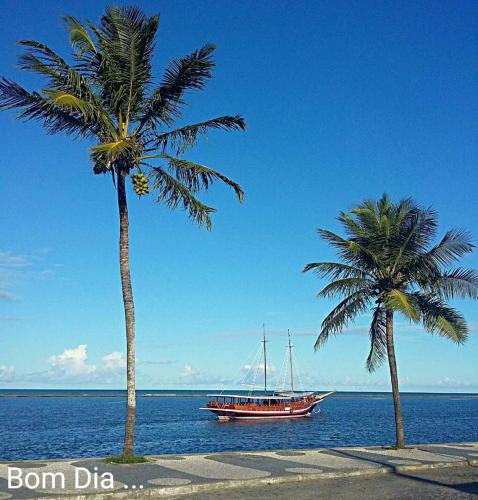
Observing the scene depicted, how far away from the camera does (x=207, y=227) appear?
1958 cm

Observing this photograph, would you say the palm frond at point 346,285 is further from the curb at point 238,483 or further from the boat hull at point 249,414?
the boat hull at point 249,414

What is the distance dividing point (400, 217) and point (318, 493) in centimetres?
1427

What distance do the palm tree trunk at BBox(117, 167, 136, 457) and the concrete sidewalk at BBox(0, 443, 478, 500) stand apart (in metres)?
1.72

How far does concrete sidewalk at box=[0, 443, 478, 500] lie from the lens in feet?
45.8

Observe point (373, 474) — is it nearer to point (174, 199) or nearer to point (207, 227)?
point (207, 227)

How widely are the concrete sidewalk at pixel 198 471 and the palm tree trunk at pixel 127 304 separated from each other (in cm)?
172

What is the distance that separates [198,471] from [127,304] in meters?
5.86

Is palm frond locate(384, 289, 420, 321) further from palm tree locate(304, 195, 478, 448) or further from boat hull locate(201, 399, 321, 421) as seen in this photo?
boat hull locate(201, 399, 321, 421)

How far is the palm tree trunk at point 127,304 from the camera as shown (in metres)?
18.8

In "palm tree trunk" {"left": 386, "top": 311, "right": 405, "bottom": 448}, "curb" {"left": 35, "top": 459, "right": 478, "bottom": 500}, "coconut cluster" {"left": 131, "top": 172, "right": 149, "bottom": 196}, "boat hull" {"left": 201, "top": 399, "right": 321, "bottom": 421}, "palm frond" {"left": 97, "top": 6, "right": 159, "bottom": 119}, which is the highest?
"palm frond" {"left": 97, "top": 6, "right": 159, "bottom": 119}

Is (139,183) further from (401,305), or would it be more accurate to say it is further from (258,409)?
(258,409)

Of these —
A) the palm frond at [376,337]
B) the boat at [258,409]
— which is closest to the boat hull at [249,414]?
the boat at [258,409]

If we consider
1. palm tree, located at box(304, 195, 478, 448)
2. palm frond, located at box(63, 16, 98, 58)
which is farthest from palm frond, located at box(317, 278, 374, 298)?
Result: palm frond, located at box(63, 16, 98, 58)

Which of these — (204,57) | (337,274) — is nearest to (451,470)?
(337,274)
